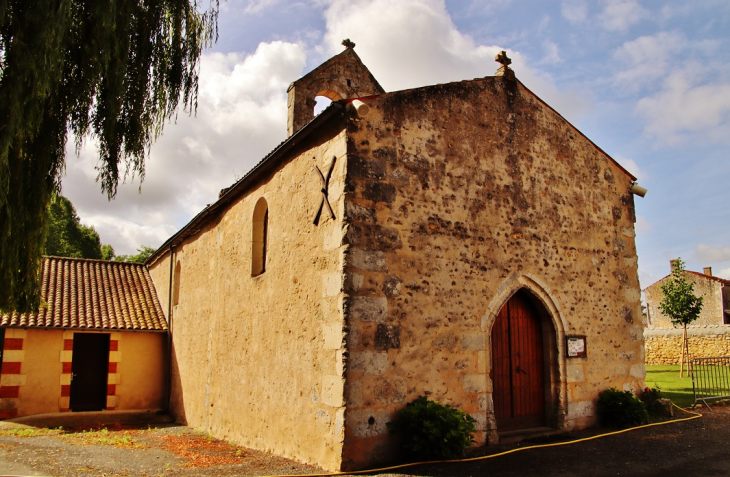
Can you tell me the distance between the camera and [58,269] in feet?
52.9

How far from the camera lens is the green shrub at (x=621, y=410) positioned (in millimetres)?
8602

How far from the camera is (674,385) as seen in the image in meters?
14.5

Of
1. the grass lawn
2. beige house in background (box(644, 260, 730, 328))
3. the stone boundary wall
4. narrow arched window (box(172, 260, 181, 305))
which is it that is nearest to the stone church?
the grass lawn

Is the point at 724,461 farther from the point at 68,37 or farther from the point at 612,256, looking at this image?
the point at 68,37

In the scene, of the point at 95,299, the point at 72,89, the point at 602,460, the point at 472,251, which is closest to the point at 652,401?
the point at 602,460

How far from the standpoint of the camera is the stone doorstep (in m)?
7.66

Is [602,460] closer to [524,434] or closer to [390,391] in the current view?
[524,434]

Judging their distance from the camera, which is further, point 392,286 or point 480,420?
point 480,420

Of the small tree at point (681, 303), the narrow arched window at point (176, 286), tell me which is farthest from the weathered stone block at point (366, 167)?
the small tree at point (681, 303)

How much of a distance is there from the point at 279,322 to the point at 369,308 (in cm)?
203

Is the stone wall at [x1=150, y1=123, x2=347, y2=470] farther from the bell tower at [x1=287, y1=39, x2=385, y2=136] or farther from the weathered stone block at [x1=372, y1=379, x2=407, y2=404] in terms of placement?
the bell tower at [x1=287, y1=39, x2=385, y2=136]

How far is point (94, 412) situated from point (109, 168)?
30.6 ft

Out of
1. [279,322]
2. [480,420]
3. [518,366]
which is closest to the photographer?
[480,420]

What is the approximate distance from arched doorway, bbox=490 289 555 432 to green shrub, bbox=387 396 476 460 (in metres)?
1.64
